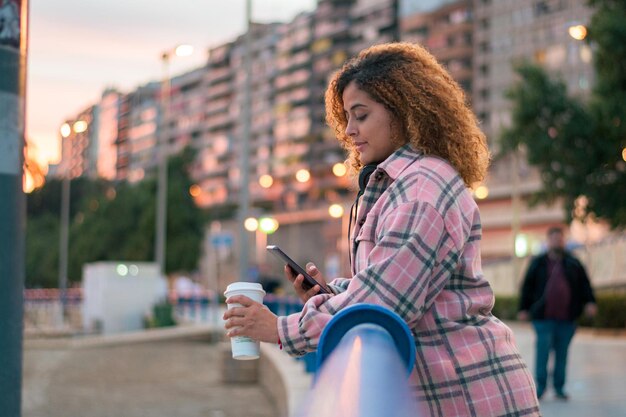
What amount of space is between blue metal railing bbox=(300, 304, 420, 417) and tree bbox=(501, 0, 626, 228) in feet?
73.5

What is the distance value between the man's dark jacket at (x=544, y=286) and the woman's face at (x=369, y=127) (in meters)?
9.55

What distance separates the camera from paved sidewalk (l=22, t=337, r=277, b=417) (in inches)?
640

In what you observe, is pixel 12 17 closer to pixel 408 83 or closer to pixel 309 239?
pixel 408 83

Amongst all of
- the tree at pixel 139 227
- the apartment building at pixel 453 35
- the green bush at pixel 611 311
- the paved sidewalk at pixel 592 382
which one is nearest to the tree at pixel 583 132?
the paved sidewalk at pixel 592 382

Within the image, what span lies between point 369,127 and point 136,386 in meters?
18.3

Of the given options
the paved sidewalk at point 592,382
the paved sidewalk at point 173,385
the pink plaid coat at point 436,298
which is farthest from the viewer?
the paved sidewalk at point 173,385

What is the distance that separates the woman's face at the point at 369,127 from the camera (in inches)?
111

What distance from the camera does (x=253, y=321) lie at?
264cm

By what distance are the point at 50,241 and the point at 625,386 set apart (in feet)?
250

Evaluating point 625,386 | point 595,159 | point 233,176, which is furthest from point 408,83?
point 233,176

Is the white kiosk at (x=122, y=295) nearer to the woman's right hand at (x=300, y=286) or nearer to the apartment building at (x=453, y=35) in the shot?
the woman's right hand at (x=300, y=286)

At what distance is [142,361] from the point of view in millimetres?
27359

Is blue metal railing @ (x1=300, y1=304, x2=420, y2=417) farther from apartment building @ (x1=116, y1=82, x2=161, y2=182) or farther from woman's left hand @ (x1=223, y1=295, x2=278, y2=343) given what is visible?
apartment building @ (x1=116, y1=82, x2=161, y2=182)

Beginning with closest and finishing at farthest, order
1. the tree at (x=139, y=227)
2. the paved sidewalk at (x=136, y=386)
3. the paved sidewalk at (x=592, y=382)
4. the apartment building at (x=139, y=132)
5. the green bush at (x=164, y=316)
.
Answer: the paved sidewalk at (x=592, y=382)
the paved sidewalk at (x=136, y=386)
the green bush at (x=164, y=316)
the tree at (x=139, y=227)
the apartment building at (x=139, y=132)
